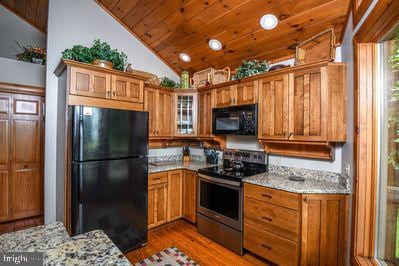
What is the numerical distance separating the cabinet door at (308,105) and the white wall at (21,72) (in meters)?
3.65

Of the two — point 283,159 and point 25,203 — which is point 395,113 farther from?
point 25,203

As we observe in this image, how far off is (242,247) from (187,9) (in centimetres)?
291

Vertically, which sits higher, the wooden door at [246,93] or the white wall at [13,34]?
the white wall at [13,34]

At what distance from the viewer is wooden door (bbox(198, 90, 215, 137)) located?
316 cm

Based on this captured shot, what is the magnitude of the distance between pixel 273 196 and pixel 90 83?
2282 mm

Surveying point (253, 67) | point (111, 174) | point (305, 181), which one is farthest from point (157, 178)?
point (253, 67)

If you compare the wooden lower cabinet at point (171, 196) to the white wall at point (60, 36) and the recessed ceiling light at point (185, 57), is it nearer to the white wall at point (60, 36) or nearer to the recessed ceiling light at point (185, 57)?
the white wall at point (60, 36)

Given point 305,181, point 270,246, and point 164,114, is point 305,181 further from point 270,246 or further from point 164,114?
point 164,114

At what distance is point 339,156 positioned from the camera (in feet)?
7.23

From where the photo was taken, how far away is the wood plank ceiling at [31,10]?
10.4 ft

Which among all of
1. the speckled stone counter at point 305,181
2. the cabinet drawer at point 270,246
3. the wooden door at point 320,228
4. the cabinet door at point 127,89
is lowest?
the cabinet drawer at point 270,246

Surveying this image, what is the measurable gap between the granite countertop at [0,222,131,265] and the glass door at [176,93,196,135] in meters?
2.50

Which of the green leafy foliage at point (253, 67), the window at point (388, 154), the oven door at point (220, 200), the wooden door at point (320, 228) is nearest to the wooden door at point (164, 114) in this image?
the oven door at point (220, 200)

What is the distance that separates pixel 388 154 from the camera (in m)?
1.34
